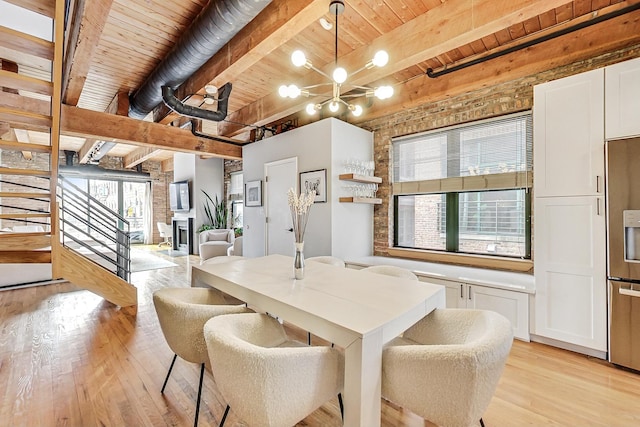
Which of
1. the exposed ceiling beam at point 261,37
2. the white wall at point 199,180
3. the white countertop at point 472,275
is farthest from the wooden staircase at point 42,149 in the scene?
the white wall at point 199,180

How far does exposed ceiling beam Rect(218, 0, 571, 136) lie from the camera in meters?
2.02

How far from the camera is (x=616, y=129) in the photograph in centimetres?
225

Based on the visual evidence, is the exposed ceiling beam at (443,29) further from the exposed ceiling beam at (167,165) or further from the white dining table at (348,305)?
the exposed ceiling beam at (167,165)

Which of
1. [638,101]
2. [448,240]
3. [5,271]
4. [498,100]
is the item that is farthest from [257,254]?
[638,101]

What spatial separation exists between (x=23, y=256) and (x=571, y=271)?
4804 millimetres

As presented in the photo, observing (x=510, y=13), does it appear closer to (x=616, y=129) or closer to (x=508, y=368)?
(x=616, y=129)

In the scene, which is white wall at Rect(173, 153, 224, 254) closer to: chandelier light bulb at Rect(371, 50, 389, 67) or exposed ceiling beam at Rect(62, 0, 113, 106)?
exposed ceiling beam at Rect(62, 0, 113, 106)

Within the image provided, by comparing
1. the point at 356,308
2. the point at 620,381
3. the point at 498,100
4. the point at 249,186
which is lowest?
the point at 620,381

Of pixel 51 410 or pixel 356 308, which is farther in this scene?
pixel 51 410

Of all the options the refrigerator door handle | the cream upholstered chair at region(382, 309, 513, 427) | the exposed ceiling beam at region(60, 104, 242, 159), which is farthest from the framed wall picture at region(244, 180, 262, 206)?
the refrigerator door handle

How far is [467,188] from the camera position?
3488 millimetres

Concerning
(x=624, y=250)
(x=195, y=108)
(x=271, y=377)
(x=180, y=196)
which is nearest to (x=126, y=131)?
(x=195, y=108)

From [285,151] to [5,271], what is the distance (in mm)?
4632

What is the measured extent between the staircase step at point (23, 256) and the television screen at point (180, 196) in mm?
5674
